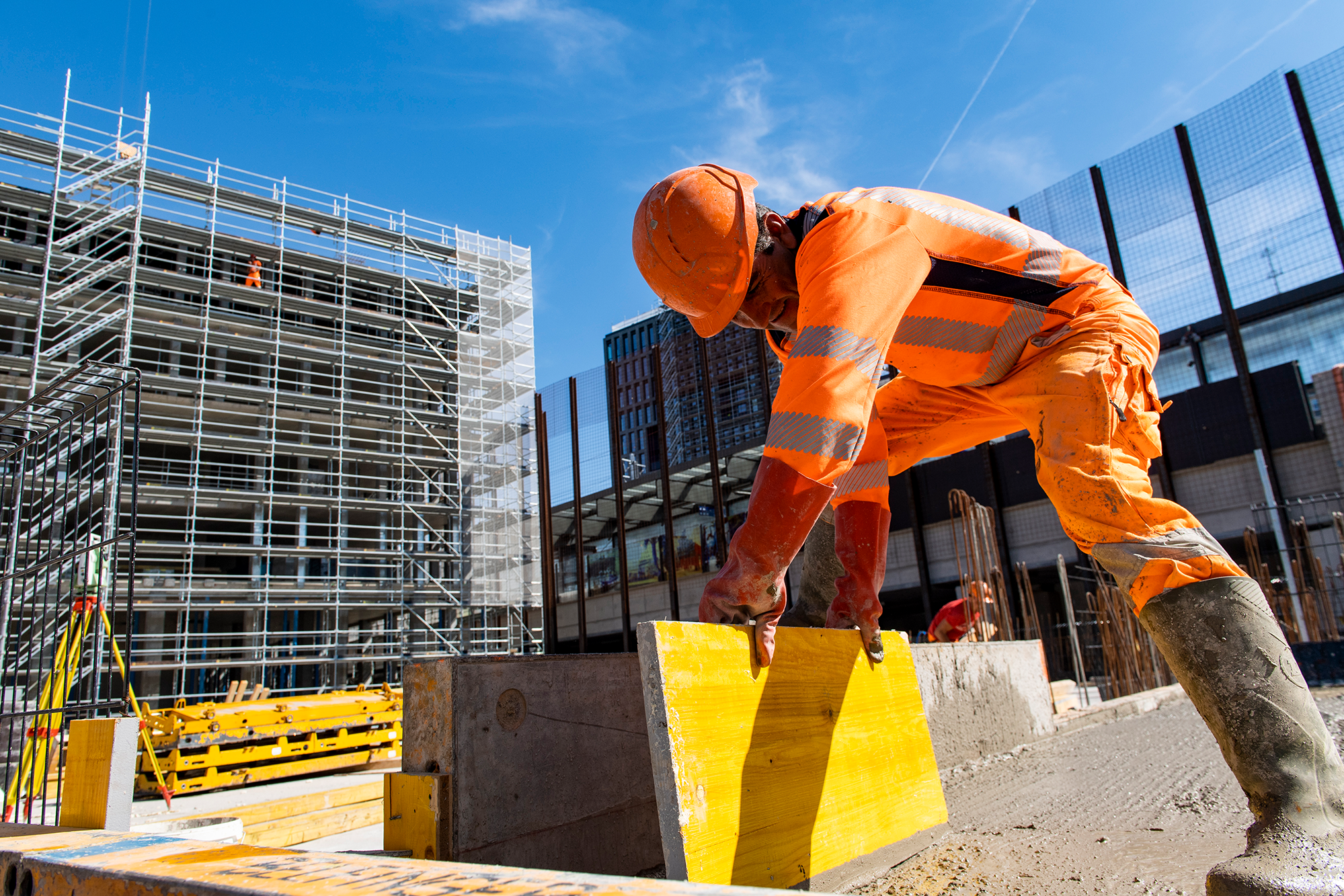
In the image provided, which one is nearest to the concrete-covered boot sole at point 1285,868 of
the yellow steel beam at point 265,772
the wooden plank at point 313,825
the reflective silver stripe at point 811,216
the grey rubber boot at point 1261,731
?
the grey rubber boot at point 1261,731

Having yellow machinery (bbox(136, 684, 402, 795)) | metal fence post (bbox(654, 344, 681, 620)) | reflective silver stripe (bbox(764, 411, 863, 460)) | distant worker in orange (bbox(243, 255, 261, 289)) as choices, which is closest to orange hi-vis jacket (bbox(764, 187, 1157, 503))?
reflective silver stripe (bbox(764, 411, 863, 460))

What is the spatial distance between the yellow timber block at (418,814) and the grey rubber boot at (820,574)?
94 centimetres

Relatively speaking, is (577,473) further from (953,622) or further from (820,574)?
(820,574)

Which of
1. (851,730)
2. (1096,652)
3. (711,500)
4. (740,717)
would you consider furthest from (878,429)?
(711,500)

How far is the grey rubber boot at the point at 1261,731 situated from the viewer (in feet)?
3.34

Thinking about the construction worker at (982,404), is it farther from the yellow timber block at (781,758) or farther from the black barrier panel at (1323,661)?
the black barrier panel at (1323,661)

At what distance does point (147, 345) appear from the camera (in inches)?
685

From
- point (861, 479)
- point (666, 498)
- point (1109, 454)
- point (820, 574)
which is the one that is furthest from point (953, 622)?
point (1109, 454)

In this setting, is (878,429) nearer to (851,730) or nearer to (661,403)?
(851,730)

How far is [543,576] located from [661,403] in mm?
3972

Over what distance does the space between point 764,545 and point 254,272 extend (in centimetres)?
2021

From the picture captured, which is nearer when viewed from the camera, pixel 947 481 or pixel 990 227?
pixel 990 227

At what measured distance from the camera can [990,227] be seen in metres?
1.61

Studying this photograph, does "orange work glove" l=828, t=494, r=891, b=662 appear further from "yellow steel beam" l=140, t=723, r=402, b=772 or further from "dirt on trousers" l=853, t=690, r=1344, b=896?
"yellow steel beam" l=140, t=723, r=402, b=772
